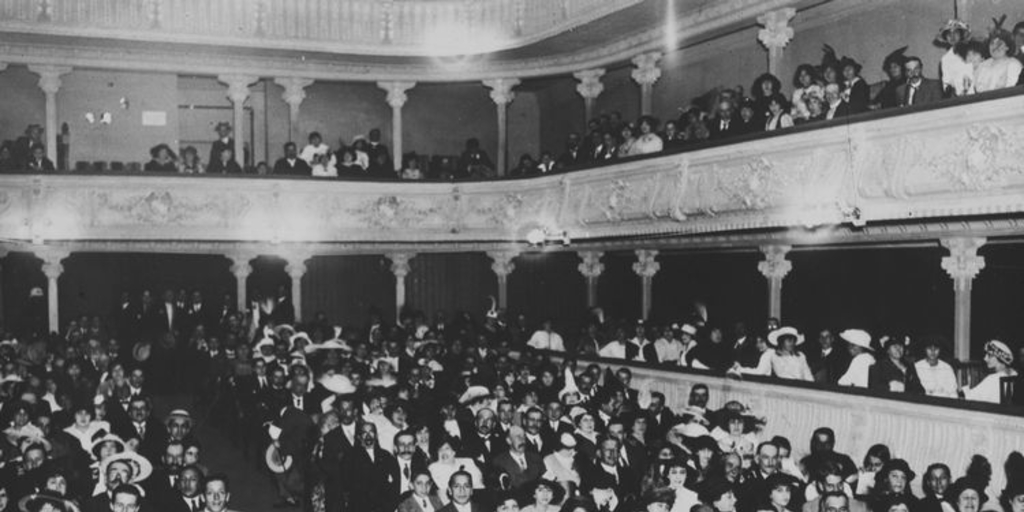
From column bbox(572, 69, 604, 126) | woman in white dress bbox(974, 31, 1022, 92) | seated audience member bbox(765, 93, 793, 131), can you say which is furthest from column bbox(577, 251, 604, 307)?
woman in white dress bbox(974, 31, 1022, 92)

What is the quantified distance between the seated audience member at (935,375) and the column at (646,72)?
7.81 meters

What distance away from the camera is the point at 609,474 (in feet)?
33.6

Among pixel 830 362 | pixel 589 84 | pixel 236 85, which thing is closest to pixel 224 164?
pixel 236 85

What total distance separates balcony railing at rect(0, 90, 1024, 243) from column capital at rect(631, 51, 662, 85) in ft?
7.32

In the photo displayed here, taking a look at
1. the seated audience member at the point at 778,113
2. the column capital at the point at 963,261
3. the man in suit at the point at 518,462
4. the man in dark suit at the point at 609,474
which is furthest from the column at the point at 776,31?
the man in suit at the point at 518,462

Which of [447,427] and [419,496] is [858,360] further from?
[419,496]

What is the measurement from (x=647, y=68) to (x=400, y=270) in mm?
6018

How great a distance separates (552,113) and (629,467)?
13679mm

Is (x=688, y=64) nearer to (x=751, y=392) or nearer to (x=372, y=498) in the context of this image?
(x=751, y=392)

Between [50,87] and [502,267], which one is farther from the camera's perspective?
[502,267]

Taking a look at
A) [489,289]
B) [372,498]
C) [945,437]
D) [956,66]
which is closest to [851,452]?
[945,437]

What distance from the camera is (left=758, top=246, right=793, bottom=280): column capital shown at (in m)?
16.2

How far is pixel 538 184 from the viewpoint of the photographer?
62.8 feet

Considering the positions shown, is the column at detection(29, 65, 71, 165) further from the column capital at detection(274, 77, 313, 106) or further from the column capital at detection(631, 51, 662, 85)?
the column capital at detection(631, 51, 662, 85)
